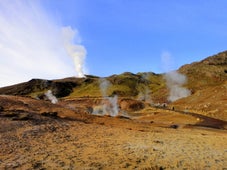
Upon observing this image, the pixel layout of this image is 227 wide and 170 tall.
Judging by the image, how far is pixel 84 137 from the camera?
2342 centimetres

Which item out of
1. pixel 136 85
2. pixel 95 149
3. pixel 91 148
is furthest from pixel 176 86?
pixel 95 149

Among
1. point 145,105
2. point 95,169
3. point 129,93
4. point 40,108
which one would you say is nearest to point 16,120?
point 40,108

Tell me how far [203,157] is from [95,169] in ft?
22.8

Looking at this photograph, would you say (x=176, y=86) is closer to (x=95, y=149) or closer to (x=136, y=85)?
(x=136, y=85)

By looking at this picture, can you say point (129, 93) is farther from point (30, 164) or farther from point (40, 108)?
point (30, 164)

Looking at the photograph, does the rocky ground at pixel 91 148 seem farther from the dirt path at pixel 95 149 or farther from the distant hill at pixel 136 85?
the distant hill at pixel 136 85


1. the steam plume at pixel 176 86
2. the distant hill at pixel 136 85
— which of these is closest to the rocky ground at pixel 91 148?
the distant hill at pixel 136 85

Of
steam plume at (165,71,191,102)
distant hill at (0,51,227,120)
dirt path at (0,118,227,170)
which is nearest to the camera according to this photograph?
dirt path at (0,118,227,170)

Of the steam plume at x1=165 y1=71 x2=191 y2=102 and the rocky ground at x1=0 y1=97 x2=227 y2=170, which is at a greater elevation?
the steam plume at x1=165 y1=71 x2=191 y2=102

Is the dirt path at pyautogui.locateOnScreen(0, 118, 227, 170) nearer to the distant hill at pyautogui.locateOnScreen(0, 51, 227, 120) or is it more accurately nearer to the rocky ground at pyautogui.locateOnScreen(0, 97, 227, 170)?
the rocky ground at pyautogui.locateOnScreen(0, 97, 227, 170)

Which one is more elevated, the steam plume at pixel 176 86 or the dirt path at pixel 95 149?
the steam plume at pixel 176 86

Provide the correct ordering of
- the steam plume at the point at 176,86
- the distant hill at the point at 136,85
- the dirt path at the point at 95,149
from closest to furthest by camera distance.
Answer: the dirt path at the point at 95,149
the steam plume at the point at 176,86
the distant hill at the point at 136,85

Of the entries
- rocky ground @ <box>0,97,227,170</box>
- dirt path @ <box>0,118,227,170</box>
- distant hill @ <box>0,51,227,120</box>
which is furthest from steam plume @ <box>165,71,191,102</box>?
dirt path @ <box>0,118,227,170</box>

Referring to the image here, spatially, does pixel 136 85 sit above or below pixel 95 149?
above
